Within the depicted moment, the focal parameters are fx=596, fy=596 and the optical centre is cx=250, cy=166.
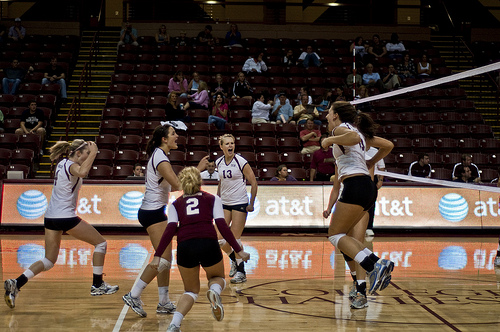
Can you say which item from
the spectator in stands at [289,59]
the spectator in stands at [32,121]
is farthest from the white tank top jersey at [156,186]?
the spectator in stands at [289,59]

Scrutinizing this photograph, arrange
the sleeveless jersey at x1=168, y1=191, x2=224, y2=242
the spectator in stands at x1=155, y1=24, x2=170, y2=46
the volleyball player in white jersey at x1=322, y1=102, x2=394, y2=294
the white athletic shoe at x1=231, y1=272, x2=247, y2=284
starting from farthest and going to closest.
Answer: the spectator in stands at x1=155, y1=24, x2=170, y2=46 < the white athletic shoe at x1=231, y1=272, x2=247, y2=284 < the volleyball player in white jersey at x1=322, y1=102, x2=394, y2=294 < the sleeveless jersey at x1=168, y1=191, x2=224, y2=242

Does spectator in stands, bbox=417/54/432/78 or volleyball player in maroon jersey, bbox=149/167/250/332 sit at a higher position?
spectator in stands, bbox=417/54/432/78

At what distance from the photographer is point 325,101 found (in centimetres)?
1653

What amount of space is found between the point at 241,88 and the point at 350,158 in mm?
11326

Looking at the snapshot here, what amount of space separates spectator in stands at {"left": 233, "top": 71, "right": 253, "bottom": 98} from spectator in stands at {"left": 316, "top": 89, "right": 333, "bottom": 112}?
77.6 inches

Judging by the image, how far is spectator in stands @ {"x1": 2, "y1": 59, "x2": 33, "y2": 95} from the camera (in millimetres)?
17094

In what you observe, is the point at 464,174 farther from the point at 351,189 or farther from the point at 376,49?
the point at 376,49

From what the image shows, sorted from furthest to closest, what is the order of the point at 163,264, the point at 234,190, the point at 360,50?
the point at 360,50 < the point at 234,190 < the point at 163,264

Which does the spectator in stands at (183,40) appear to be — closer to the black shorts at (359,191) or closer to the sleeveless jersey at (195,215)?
the black shorts at (359,191)

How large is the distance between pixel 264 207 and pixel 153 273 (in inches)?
286

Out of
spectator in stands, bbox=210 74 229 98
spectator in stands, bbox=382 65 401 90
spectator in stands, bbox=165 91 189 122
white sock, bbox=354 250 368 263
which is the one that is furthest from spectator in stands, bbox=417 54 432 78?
white sock, bbox=354 250 368 263

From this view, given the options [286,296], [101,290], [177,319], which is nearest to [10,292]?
[101,290]

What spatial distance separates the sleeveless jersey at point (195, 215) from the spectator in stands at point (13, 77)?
1390 centimetres

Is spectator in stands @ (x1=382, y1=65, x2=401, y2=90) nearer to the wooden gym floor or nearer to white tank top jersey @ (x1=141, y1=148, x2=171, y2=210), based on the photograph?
the wooden gym floor
